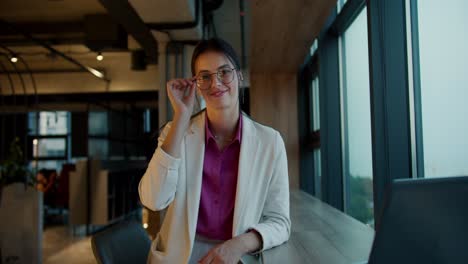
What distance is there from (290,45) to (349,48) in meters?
0.60

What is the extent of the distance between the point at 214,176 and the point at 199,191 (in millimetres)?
96

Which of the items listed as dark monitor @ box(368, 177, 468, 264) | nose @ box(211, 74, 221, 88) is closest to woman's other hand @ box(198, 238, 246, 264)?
nose @ box(211, 74, 221, 88)

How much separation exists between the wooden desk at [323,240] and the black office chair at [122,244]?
529 millimetres

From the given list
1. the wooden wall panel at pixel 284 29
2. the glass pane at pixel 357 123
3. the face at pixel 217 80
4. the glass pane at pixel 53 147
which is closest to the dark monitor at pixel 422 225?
the face at pixel 217 80

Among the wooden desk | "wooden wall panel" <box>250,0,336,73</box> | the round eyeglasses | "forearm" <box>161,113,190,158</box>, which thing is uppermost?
"wooden wall panel" <box>250,0,336,73</box>

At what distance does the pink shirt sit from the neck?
0.07 m

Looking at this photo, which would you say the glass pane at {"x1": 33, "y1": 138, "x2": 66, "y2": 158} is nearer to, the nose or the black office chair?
the black office chair

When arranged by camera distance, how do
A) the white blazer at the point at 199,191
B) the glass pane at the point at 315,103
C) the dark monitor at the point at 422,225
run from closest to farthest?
1. the dark monitor at the point at 422,225
2. the white blazer at the point at 199,191
3. the glass pane at the point at 315,103

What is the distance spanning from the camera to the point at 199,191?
5.15ft

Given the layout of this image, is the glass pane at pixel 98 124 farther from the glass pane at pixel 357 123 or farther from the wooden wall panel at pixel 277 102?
the glass pane at pixel 357 123

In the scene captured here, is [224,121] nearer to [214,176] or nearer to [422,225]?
[214,176]

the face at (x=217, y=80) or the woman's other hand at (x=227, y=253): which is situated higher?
the face at (x=217, y=80)

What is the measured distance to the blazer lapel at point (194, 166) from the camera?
1.54 m

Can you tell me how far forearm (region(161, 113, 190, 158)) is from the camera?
5.04 ft
